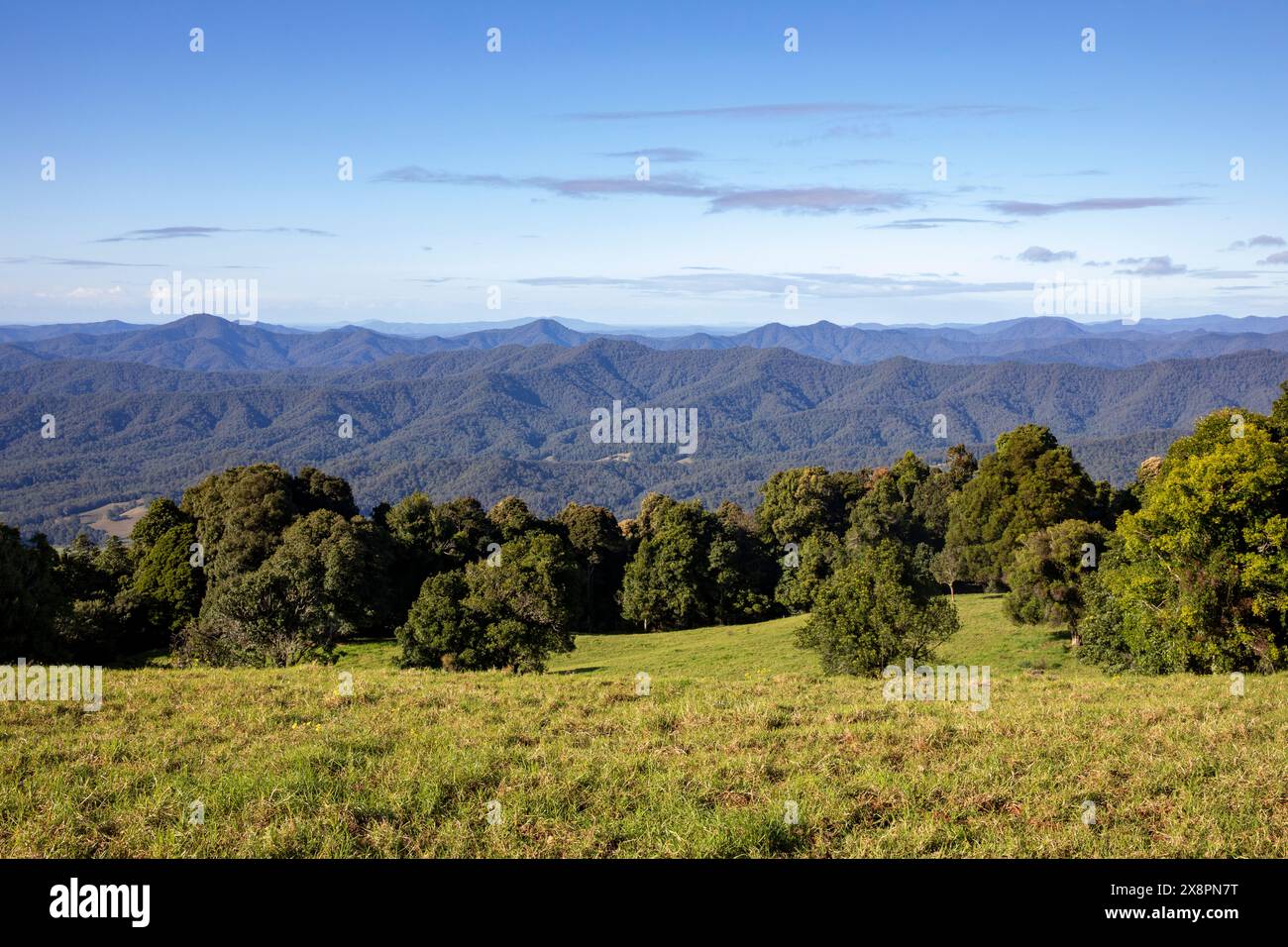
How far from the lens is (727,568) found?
2707 inches

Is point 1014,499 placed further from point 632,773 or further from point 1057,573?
point 632,773

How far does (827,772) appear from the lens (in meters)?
9.78

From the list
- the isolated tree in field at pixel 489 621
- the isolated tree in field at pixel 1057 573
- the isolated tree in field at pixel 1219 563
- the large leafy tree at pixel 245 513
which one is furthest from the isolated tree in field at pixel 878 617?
the large leafy tree at pixel 245 513

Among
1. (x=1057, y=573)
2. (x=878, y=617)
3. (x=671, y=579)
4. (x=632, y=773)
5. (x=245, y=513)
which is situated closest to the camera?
(x=632, y=773)

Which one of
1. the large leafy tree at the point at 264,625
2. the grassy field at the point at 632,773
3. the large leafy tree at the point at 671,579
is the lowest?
the large leafy tree at the point at 671,579

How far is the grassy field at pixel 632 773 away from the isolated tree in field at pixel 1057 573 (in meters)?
23.9

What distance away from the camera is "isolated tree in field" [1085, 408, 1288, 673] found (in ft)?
75.6

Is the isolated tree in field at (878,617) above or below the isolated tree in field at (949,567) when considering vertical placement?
above

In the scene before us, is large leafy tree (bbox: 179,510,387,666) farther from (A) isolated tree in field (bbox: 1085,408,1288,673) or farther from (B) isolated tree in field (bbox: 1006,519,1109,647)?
(B) isolated tree in field (bbox: 1006,519,1109,647)

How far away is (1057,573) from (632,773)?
35122 mm

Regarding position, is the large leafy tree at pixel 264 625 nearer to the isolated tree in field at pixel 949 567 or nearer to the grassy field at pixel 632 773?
the grassy field at pixel 632 773

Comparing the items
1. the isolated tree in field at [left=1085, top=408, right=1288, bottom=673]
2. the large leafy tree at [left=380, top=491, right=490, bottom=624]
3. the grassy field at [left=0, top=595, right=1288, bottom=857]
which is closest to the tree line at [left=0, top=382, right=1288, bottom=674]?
the isolated tree in field at [left=1085, top=408, right=1288, bottom=673]

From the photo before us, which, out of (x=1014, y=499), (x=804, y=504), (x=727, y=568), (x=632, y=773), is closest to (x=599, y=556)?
(x=727, y=568)

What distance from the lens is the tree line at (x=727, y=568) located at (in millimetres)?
24047
